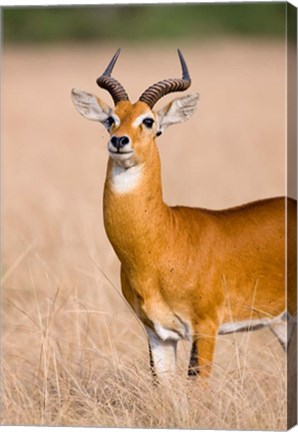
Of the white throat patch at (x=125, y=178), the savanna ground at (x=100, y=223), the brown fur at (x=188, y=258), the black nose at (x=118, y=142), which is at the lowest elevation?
the savanna ground at (x=100, y=223)

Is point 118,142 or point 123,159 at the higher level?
point 118,142

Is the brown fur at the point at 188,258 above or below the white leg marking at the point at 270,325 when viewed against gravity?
above

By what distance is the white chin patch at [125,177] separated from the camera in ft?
25.4

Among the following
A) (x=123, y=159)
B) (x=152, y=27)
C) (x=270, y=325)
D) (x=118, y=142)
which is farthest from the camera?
(x=152, y=27)

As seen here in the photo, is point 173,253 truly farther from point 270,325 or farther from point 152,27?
point 152,27

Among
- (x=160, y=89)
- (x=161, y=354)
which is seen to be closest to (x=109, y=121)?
(x=160, y=89)

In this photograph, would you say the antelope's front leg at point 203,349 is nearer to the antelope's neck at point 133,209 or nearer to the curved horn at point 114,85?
the antelope's neck at point 133,209

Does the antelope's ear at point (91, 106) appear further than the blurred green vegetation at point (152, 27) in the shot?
No

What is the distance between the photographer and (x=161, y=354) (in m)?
8.02

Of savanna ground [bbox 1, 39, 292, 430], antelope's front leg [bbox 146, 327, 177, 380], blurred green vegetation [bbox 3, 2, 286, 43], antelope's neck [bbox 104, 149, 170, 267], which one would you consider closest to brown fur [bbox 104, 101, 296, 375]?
antelope's neck [bbox 104, 149, 170, 267]

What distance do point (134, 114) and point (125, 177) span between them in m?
0.34

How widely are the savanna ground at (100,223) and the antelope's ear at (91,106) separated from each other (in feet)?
3.28

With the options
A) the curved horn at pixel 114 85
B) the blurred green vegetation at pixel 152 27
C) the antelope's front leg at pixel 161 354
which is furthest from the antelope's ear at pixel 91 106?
the blurred green vegetation at pixel 152 27

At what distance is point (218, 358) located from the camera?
9477 mm
